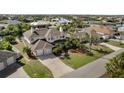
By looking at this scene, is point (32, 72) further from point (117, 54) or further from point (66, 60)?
point (117, 54)

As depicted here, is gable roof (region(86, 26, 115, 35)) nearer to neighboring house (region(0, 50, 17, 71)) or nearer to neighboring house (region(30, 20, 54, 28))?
neighboring house (region(30, 20, 54, 28))

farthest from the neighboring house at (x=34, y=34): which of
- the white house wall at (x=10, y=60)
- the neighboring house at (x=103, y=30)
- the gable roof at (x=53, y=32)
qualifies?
the neighboring house at (x=103, y=30)

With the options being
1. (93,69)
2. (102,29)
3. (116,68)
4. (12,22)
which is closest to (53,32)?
(12,22)
